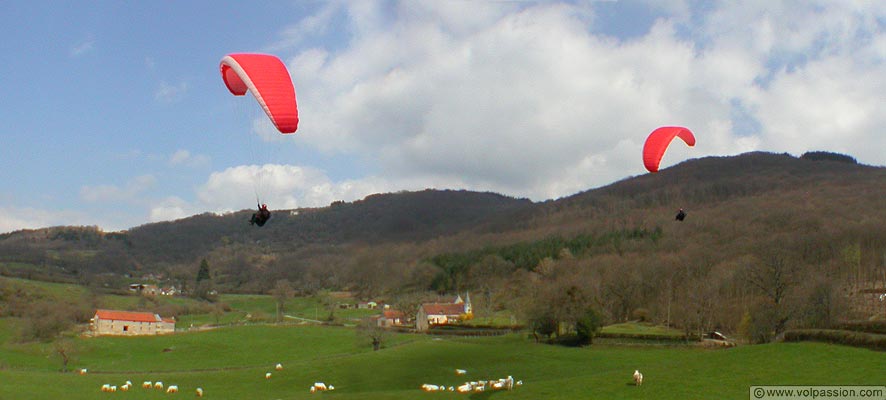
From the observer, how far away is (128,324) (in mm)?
87875

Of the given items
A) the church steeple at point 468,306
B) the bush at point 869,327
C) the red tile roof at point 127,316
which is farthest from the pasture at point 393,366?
the church steeple at point 468,306

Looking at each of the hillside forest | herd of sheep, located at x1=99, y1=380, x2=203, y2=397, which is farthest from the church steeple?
herd of sheep, located at x1=99, y1=380, x2=203, y2=397

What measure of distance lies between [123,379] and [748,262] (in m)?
59.0

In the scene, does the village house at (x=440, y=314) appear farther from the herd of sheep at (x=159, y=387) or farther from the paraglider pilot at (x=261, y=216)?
the paraglider pilot at (x=261, y=216)

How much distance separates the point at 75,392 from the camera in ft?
139

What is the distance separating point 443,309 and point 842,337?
71.8 m

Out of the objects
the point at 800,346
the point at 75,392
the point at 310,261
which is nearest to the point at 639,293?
the point at 800,346

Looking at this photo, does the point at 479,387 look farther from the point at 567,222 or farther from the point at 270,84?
the point at 567,222

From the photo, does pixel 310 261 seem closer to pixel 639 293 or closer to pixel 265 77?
pixel 639 293

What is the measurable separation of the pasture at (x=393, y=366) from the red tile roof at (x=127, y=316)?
8229 mm

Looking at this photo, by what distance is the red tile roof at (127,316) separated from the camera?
8750cm

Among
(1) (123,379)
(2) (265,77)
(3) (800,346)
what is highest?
(2) (265,77)

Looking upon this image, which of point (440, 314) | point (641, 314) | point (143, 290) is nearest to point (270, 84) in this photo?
point (641, 314)

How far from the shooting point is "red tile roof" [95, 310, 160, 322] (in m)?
87.5
